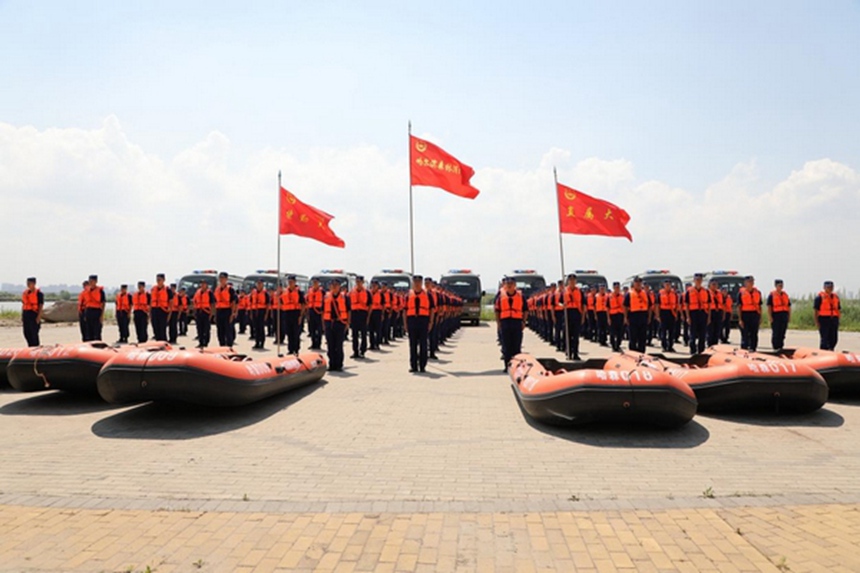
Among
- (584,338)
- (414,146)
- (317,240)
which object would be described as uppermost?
(414,146)

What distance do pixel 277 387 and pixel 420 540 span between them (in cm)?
543

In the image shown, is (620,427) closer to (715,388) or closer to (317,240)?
(715,388)

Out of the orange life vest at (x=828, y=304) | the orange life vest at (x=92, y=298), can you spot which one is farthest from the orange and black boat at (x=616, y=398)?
the orange life vest at (x=92, y=298)

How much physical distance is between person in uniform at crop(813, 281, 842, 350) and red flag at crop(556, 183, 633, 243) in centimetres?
539

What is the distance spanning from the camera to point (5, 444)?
6.63 m

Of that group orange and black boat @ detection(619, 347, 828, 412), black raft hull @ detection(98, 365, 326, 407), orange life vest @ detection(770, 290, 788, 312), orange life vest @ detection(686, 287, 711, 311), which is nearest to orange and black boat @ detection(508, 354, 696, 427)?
orange and black boat @ detection(619, 347, 828, 412)

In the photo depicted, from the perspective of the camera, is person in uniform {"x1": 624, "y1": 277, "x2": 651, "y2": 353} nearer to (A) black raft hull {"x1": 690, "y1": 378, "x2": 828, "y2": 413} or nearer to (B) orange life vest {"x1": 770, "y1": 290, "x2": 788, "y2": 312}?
(B) orange life vest {"x1": 770, "y1": 290, "x2": 788, "y2": 312}

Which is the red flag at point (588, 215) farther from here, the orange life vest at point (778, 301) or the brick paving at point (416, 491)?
the brick paving at point (416, 491)

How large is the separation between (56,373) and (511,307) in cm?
810

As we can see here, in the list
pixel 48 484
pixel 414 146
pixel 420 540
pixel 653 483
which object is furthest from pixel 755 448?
pixel 414 146

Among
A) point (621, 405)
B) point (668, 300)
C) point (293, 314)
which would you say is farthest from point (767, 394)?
point (293, 314)

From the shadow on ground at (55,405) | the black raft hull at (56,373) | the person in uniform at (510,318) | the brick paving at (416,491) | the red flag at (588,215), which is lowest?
the brick paving at (416,491)

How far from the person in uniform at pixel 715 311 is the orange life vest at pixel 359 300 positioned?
9.41 meters

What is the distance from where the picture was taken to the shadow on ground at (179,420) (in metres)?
7.16
